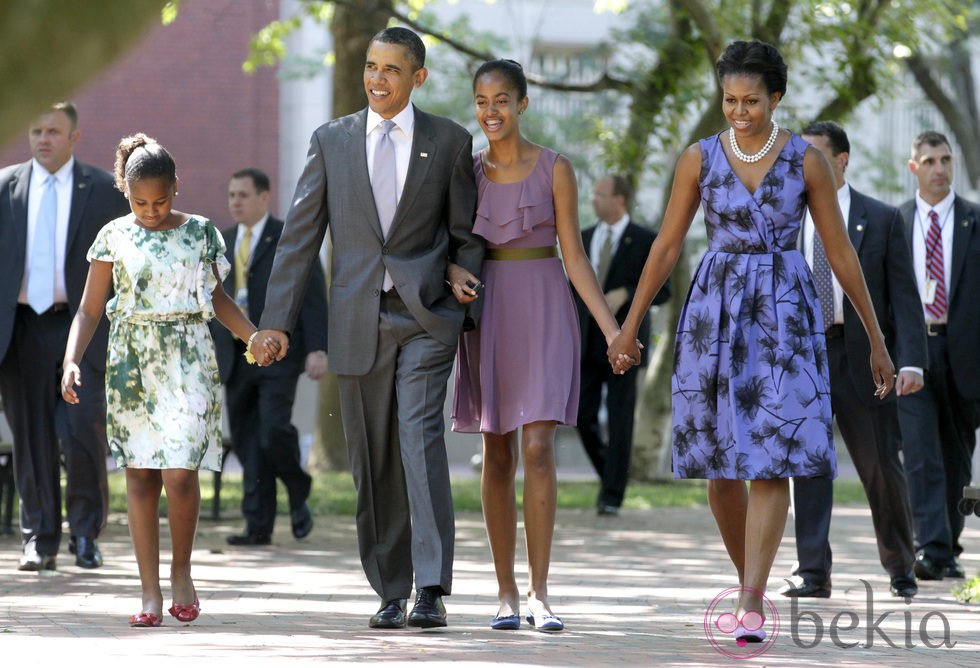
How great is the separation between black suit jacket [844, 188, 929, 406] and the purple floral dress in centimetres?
186

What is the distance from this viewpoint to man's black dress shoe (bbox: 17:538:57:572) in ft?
28.9

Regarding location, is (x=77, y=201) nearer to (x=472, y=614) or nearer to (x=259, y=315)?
(x=259, y=315)

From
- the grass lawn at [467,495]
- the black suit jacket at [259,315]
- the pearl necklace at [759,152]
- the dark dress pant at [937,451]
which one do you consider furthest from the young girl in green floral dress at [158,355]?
the grass lawn at [467,495]

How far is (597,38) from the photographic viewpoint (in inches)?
1252

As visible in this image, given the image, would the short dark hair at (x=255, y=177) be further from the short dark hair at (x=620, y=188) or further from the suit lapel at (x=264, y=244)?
the short dark hair at (x=620, y=188)

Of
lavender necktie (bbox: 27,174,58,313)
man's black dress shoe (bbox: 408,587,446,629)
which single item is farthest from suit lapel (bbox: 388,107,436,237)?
lavender necktie (bbox: 27,174,58,313)

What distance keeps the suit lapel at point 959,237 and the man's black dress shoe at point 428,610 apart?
4.34 m

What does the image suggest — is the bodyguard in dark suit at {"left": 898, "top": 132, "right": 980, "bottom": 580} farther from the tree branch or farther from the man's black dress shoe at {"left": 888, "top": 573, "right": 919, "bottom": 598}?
the tree branch

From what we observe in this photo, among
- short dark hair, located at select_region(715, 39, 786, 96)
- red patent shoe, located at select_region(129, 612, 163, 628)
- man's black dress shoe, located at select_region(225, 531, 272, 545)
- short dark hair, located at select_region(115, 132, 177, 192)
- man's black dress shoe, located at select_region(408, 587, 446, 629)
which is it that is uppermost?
short dark hair, located at select_region(715, 39, 786, 96)

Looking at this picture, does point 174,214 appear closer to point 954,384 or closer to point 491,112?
point 491,112

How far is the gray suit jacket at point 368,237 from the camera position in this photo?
6.57m

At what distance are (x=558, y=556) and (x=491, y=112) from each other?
4.10 meters

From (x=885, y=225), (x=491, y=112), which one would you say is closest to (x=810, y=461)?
(x=491, y=112)

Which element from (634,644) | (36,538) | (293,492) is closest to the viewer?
(634,644)
